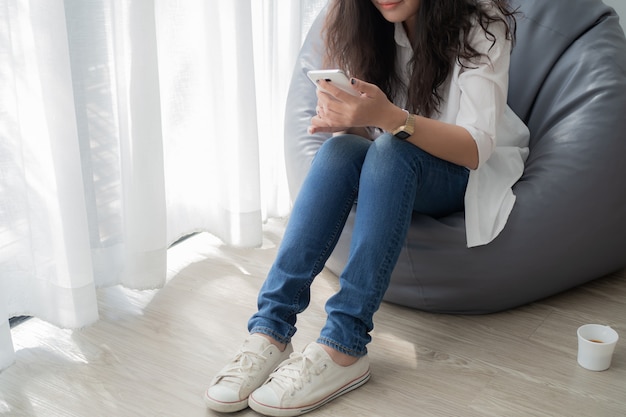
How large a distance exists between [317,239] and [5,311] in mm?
670

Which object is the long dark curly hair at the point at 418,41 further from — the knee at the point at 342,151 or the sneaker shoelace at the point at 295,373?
the sneaker shoelace at the point at 295,373

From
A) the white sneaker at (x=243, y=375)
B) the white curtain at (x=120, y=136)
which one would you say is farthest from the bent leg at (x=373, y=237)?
the white curtain at (x=120, y=136)

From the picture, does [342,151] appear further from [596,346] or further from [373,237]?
[596,346]

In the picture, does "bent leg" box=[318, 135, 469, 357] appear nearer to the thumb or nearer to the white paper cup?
the thumb

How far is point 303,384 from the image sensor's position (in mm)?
1474

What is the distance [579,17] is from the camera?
6.23 feet

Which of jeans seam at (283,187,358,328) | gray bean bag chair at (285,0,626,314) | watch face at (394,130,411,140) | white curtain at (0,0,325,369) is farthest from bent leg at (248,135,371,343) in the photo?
white curtain at (0,0,325,369)

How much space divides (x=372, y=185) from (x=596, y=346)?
599 mm

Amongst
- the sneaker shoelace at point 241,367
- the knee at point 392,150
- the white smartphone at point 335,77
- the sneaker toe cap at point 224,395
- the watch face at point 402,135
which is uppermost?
the white smartphone at point 335,77

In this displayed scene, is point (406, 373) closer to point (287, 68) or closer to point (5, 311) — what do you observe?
point (5, 311)

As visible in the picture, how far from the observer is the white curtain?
1.54 meters

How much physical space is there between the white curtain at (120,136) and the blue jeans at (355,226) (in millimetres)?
442

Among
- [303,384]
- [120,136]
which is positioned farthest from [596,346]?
[120,136]

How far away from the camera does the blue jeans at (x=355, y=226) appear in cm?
149
